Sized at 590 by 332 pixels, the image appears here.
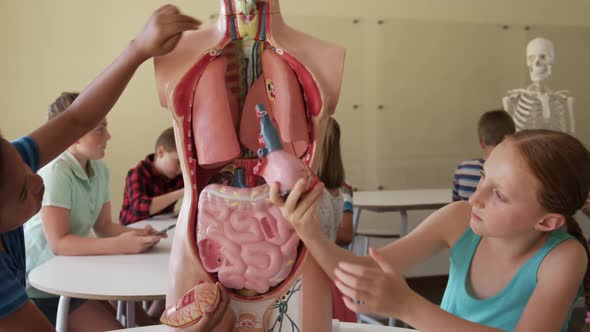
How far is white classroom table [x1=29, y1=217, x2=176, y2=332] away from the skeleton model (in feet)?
9.11

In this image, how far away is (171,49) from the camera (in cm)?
107

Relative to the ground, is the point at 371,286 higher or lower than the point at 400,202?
higher

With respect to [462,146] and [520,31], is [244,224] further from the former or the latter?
[520,31]

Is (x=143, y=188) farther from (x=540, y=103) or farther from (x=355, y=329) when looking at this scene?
(x=540, y=103)

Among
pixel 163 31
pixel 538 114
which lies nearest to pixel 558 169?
pixel 163 31

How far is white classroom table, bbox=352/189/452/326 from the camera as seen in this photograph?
130 inches

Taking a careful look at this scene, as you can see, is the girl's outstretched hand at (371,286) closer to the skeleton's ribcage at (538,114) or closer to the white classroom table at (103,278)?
the white classroom table at (103,278)

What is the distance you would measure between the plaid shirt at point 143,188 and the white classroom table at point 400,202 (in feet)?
3.09

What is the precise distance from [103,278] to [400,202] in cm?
204

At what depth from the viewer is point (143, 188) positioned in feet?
9.30

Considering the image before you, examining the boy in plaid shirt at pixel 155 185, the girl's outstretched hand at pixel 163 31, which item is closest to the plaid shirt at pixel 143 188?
the boy in plaid shirt at pixel 155 185

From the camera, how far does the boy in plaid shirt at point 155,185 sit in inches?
109

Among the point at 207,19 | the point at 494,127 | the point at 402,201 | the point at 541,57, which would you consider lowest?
the point at 402,201

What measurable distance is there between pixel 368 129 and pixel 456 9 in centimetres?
112
